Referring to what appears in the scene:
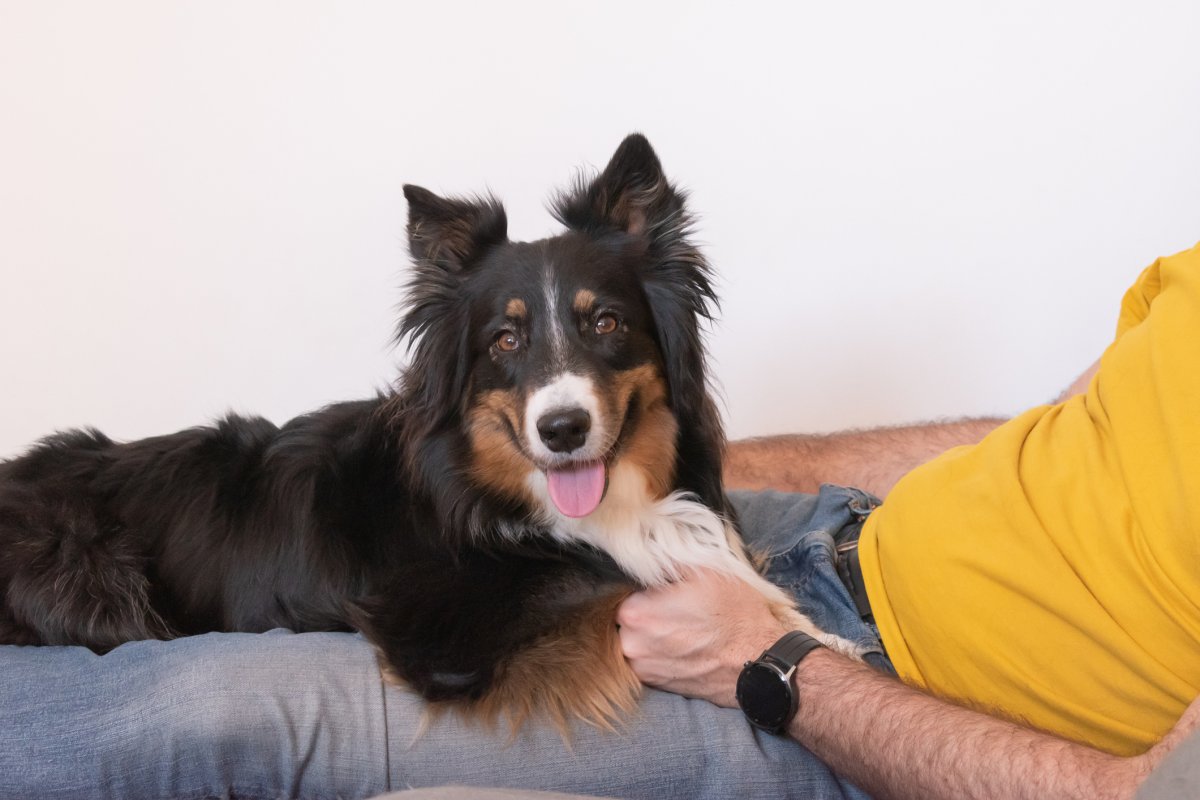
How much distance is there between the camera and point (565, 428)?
195 cm

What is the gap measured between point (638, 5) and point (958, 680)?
7.86 feet

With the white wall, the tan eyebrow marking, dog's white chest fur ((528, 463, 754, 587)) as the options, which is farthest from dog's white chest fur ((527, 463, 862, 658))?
the white wall

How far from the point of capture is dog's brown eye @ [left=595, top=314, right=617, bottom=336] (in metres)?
2.14

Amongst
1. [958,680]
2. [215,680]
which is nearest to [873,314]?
[958,680]

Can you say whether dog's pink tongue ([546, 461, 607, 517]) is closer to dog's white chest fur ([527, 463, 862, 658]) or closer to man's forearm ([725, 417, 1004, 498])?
dog's white chest fur ([527, 463, 862, 658])

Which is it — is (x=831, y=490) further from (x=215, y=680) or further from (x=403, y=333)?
(x=215, y=680)

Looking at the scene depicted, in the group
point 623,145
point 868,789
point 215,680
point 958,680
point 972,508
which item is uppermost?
point 623,145

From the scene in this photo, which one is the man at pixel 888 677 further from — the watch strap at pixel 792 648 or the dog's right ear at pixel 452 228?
the dog's right ear at pixel 452 228

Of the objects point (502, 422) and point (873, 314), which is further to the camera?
point (873, 314)

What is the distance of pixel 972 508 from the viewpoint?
1898 mm

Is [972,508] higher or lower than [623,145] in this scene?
lower

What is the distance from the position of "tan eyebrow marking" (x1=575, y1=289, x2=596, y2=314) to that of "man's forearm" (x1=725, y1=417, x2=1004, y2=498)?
1012mm

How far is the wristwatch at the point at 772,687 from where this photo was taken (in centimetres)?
179

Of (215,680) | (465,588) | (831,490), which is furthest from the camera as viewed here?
(831,490)
